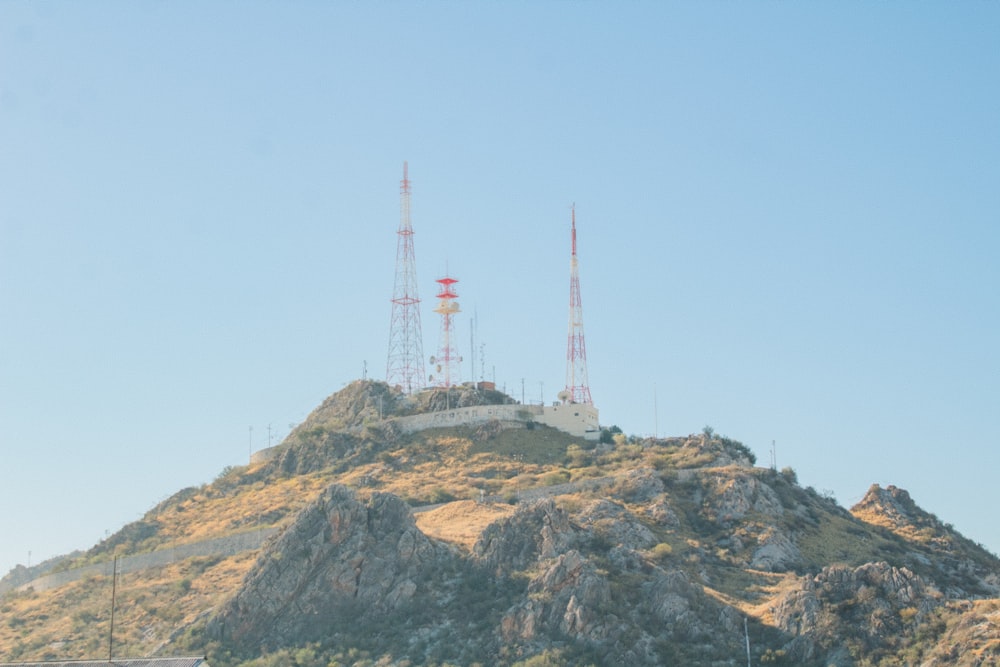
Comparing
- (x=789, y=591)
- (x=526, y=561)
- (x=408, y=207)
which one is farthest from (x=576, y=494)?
(x=408, y=207)

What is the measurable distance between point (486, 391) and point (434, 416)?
7052 millimetres

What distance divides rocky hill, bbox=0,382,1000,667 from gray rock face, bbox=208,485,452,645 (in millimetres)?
141

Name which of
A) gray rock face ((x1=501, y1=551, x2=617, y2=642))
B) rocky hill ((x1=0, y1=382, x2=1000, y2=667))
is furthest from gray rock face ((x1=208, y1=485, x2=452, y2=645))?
gray rock face ((x1=501, y1=551, x2=617, y2=642))

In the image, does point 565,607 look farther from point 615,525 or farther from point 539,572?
point 615,525

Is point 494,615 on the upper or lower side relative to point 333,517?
lower

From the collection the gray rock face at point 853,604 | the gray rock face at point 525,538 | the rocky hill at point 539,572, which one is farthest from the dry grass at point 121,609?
the gray rock face at point 853,604

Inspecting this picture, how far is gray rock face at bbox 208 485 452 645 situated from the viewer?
94.4 meters

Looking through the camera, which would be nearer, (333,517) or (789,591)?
(789,591)

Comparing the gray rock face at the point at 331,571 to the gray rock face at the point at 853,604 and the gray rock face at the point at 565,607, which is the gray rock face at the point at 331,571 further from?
the gray rock face at the point at 853,604

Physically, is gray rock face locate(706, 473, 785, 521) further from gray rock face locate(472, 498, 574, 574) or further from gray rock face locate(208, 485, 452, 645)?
gray rock face locate(208, 485, 452, 645)

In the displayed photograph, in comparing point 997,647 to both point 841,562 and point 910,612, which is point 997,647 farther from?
point 841,562

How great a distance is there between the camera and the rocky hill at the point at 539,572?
8488cm

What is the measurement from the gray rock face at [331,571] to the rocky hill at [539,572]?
14cm

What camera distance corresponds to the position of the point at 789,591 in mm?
87562
